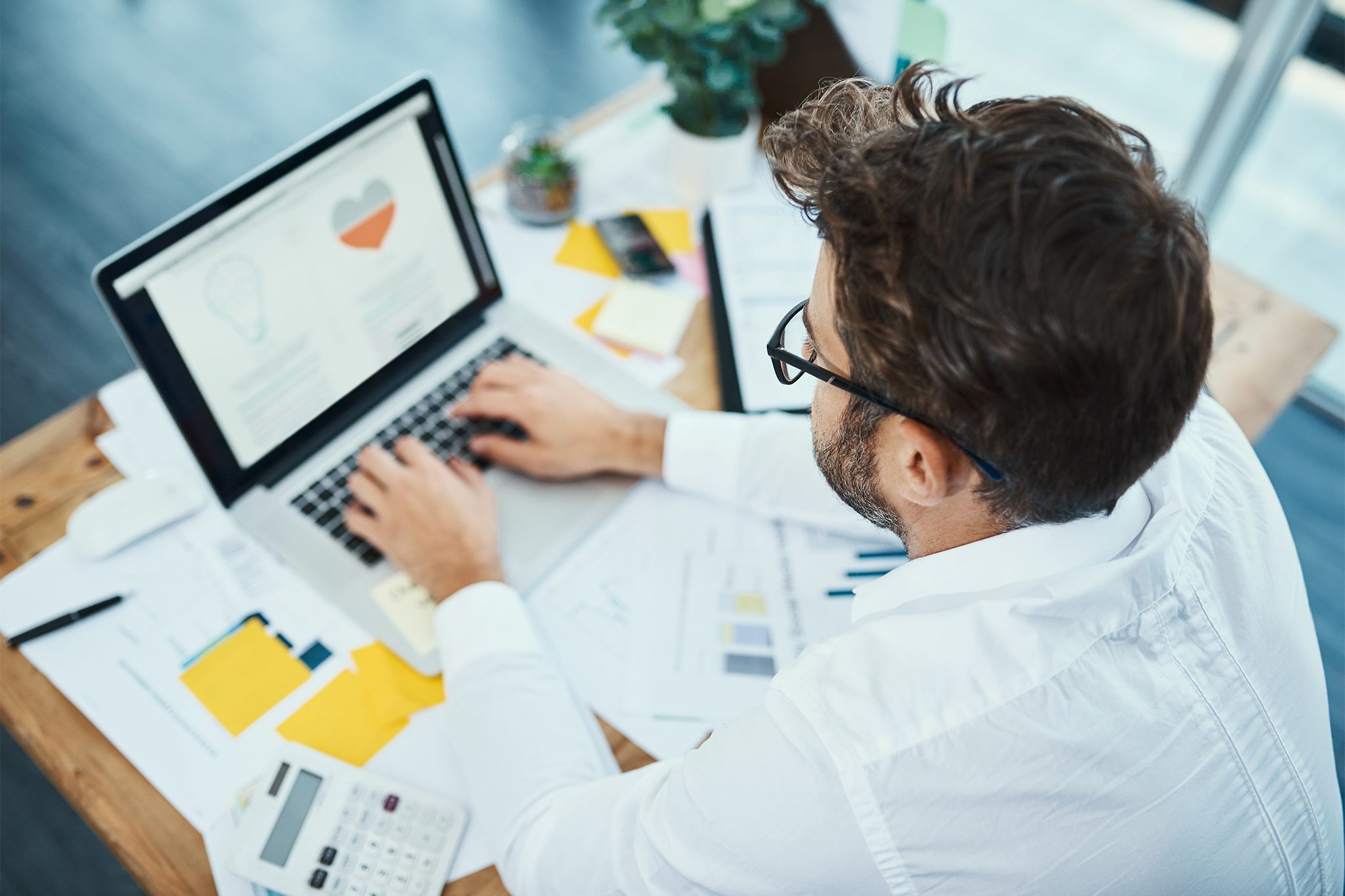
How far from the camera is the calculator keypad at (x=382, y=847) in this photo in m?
0.78

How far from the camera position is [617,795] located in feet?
2.48

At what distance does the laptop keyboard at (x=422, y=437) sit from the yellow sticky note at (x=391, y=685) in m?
0.10

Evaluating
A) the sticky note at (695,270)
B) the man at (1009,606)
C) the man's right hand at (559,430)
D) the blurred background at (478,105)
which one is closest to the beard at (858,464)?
the man at (1009,606)

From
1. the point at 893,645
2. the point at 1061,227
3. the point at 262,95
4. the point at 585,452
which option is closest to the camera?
the point at 1061,227

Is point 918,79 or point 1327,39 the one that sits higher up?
point 918,79

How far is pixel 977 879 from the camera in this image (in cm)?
63

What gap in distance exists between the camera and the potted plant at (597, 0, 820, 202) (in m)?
1.19

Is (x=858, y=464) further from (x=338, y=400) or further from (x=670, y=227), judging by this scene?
(x=670, y=227)

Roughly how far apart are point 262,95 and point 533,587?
7.74 feet

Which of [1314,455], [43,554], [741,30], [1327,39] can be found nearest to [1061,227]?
[741,30]

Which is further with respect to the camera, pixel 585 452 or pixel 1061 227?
pixel 585 452

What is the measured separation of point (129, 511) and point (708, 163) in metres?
0.87

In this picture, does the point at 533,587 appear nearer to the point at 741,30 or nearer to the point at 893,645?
the point at 893,645

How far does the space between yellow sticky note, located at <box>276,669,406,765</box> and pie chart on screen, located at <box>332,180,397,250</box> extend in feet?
1.50
